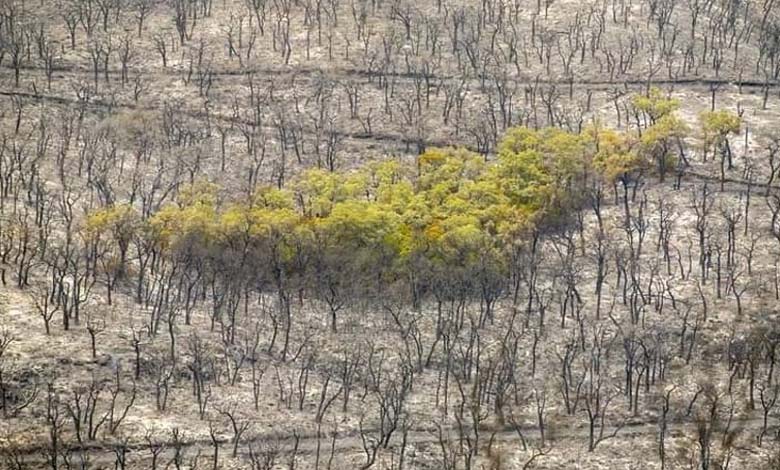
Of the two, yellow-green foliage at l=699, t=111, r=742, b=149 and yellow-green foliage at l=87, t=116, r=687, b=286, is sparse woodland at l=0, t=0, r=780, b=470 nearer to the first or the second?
yellow-green foliage at l=87, t=116, r=687, b=286

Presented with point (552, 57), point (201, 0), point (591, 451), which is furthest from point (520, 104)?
point (591, 451)

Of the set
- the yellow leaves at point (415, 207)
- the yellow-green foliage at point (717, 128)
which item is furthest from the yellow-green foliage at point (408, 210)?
the yellow-green foliage at point (717, 128)

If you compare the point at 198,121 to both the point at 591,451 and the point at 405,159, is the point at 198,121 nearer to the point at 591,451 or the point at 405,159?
the point at 405,159

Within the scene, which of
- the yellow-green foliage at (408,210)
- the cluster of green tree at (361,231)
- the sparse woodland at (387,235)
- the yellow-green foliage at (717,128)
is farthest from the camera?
the yellow-green foliage at (717,128)

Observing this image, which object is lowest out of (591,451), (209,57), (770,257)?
(591,451)

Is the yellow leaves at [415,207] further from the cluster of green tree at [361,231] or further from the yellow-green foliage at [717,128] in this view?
the yellow-green foliage at [717,128]

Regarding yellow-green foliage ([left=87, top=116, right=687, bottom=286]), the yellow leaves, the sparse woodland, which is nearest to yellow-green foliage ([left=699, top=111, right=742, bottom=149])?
the sparse woodland

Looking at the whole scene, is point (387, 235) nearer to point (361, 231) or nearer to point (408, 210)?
point (361, 231)

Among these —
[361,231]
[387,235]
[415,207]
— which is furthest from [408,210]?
[361,231]
